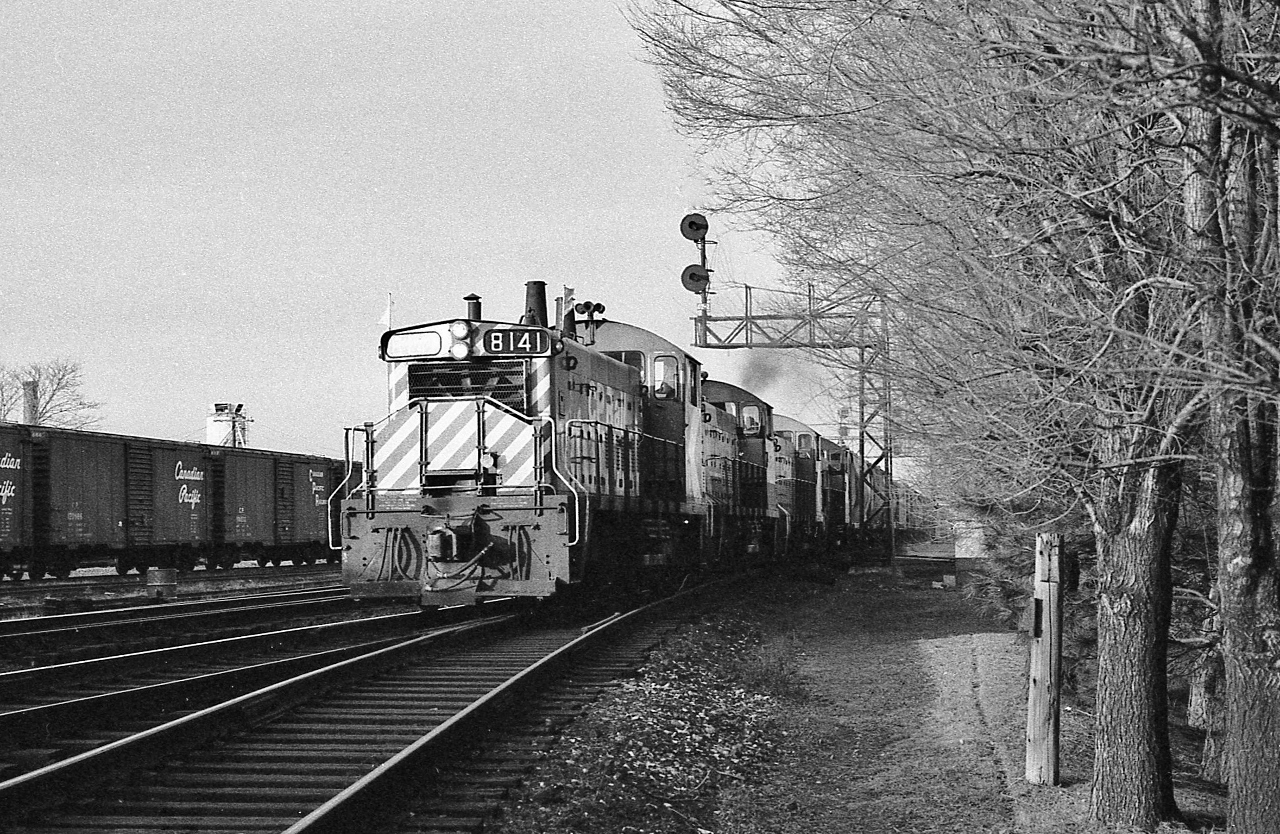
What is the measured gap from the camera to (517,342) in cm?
1420

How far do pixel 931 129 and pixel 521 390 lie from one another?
9166 mm

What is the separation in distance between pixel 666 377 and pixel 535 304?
410 centimetres

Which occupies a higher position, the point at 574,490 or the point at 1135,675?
the point at 574,490

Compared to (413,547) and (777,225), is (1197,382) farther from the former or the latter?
(413,547)

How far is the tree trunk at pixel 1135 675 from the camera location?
24.1 feet

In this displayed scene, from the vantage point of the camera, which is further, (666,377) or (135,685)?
(666,377)

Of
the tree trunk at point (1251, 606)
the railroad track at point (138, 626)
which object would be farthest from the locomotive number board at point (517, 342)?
the tree trunk at point (1251, 606)

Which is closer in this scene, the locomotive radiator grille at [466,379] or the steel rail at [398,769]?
the steel rail at [398,769]

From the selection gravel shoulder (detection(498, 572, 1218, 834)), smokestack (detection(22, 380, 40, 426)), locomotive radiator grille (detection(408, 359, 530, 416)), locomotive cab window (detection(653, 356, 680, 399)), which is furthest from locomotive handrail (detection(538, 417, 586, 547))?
smokestack (detection(22, 380, 40, 426))

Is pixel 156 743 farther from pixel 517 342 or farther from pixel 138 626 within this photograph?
pixel 517 342

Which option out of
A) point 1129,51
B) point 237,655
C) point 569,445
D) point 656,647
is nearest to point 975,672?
point 656,647

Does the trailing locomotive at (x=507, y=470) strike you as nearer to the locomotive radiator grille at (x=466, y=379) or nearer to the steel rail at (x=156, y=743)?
the locomotive radiator grille at (x=466, y=379)

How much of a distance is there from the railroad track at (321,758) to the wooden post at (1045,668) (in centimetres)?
339

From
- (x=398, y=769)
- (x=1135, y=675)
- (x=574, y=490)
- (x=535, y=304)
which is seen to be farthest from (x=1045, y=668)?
(x=535, y=304)
